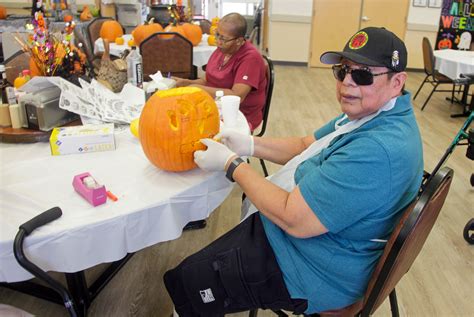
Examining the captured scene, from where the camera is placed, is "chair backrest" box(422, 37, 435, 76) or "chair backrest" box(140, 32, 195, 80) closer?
"chair backrest" box(140, 32, 195, 80)

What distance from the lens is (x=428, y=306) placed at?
2.03m

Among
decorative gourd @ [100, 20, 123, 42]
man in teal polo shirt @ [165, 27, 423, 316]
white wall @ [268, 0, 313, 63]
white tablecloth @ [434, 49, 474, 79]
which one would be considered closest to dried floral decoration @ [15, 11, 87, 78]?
man in teal polo shirt @ [165, 27, 423, 316]

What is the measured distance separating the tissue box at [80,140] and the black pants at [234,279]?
541 mm

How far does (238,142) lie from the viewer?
1595mm

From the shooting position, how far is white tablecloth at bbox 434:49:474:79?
4602mm

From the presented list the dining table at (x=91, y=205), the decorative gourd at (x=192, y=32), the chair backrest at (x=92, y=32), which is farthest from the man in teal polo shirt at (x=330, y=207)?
the chair backrest at (x=92, y=32)

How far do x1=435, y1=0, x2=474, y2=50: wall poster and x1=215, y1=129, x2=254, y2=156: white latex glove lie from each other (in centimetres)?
703

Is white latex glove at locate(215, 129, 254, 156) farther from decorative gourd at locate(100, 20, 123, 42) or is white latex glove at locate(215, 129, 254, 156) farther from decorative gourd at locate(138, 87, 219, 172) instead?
decorative gourd at locate(100, 20, 123, 42)

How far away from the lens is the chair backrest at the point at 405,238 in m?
1.02

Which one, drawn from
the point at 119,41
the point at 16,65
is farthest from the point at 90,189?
the point at 119,41

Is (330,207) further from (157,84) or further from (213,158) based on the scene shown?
(157,84)

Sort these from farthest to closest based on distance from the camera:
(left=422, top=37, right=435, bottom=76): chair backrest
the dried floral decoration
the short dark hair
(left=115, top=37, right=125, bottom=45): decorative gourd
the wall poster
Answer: the wall poster < (left=422, top=37, right=435, bottom=76): chair backrest < (left=115, top=37, right=125, bottom=45): decorative gourd < the short dark hair < the dried floral decoration

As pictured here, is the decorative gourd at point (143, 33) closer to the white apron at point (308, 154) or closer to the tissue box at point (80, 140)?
Result: the tissue box at point (80, 140)

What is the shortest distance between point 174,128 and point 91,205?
1.16ft
